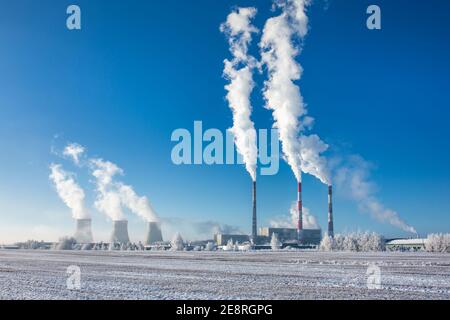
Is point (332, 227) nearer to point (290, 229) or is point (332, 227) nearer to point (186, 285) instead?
point (290, 229)

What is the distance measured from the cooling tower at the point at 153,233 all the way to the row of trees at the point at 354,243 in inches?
1412

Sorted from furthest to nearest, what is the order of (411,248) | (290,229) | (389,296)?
1. (290,229)
2. (411,248)
3. (389,296)

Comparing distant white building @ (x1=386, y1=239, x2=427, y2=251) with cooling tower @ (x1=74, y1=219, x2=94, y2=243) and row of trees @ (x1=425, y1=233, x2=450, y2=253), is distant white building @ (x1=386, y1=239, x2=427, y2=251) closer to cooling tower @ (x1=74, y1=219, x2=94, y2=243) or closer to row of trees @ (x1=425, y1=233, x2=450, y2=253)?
row of trees @ (x1=425, y1=233, x2=450, y2=253)

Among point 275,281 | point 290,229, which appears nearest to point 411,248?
point 290,229

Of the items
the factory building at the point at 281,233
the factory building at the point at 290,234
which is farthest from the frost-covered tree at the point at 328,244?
the factory building at the point at 281,233

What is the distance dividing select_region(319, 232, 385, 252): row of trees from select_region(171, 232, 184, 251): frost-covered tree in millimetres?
33583

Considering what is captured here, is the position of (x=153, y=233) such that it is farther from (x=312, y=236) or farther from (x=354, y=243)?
(x=312, y=236)

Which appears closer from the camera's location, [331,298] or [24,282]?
[331,298]

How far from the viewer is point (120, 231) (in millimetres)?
101562

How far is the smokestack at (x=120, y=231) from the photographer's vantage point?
100688 mm

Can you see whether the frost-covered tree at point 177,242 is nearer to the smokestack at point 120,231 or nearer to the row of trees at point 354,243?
the smokestack at point 120,231
